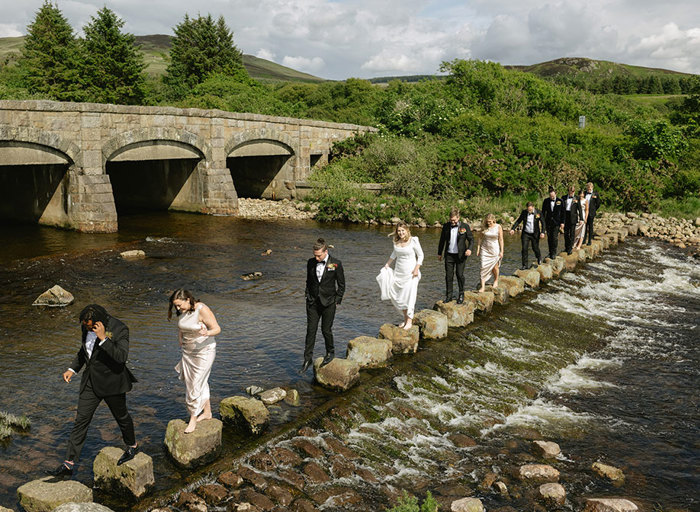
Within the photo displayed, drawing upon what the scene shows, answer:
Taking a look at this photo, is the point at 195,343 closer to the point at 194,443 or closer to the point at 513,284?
the point at 194,443

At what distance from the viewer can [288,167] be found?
99.6 feet

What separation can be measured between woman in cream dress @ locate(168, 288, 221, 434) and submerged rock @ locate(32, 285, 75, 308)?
23.2ft

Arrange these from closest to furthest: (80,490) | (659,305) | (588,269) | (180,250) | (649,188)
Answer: (80,490) < (659,305) < (588,269) < (180,250) < (649,188)

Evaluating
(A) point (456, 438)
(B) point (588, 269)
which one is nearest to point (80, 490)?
(A) point (456, 438)

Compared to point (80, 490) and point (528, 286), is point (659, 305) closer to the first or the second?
point (528, 286)

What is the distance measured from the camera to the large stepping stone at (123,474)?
537 centimetres

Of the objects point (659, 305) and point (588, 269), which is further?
point (588, 269)

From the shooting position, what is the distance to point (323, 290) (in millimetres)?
8078

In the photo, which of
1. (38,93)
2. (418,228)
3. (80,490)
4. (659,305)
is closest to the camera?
(80,490)

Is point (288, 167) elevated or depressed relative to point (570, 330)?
elevated

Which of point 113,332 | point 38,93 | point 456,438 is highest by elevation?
point 38,93

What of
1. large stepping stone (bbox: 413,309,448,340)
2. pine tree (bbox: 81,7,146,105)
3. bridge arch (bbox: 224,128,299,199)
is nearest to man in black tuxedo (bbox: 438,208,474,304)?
large stepping stone (bbox: 413,309,448,340)

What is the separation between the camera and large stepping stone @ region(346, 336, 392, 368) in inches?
340

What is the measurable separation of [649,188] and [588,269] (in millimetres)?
13188
